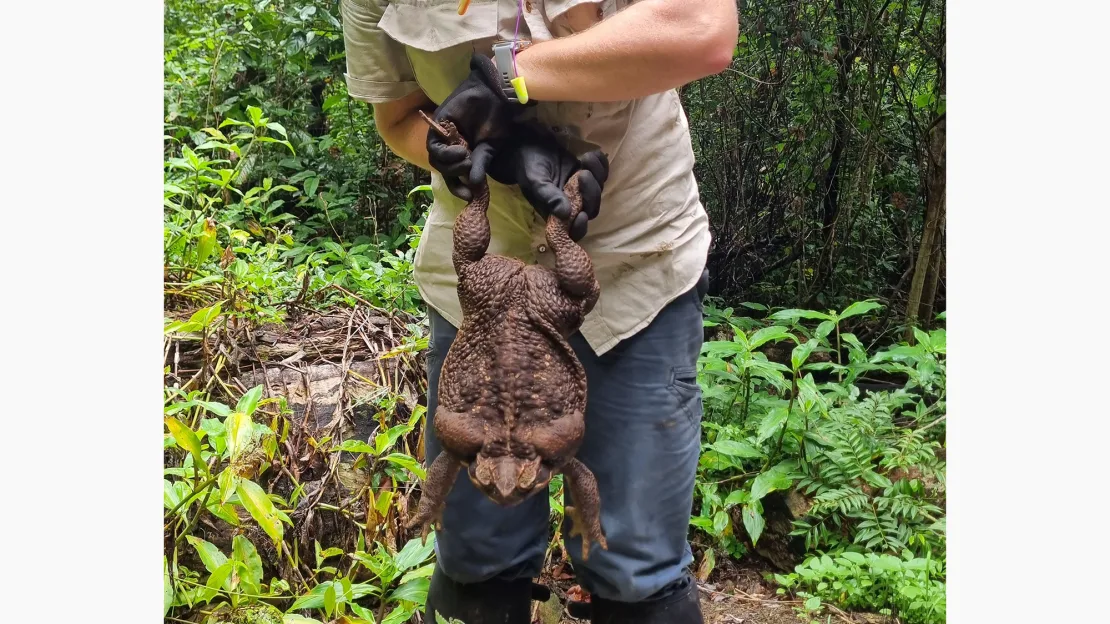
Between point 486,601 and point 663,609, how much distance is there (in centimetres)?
42

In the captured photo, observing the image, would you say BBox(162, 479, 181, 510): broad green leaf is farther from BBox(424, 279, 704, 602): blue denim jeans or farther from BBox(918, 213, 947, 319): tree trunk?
BBox(918, 213, 947, 319): tree trunk

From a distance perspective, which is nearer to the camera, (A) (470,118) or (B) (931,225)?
(A) (470,118)

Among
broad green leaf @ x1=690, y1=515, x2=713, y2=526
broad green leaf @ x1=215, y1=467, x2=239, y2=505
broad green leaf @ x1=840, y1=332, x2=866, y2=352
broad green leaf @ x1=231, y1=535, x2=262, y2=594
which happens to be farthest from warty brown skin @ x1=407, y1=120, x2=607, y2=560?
broad green leaf @ x1=840, y1=332, x2=866, y2=352

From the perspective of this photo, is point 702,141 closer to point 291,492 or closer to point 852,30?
point 852,30

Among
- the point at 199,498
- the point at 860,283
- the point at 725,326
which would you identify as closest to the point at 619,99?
the point at 199,498

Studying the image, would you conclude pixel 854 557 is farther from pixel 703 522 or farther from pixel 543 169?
pixel 543 169

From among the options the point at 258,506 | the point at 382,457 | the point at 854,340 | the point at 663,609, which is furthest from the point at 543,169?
the point at 854,340

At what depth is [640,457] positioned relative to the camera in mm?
1731

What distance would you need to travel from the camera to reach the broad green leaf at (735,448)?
119 inches

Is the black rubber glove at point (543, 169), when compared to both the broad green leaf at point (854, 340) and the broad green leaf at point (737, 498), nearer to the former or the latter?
the broad green leaf at point (737, 498)

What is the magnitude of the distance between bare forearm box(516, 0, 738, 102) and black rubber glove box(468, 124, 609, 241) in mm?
94

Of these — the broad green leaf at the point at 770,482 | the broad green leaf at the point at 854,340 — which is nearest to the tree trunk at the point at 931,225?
the broad green leaf at the point at 854,340

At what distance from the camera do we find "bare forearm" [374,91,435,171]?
1871mm

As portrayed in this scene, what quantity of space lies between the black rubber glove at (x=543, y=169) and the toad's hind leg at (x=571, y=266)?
22 mm
